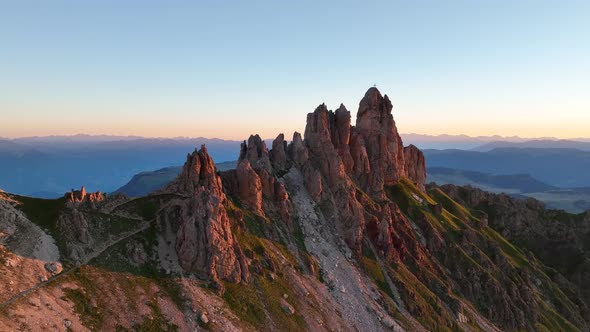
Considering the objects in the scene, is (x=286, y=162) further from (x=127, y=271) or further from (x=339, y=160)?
(x=127, y=271)

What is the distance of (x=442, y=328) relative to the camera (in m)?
107

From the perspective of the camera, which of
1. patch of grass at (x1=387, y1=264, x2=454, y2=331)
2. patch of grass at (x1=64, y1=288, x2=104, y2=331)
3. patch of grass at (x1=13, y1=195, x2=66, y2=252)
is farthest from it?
patch of grass at (x1=387, y1=264, x2=454, y2=331)

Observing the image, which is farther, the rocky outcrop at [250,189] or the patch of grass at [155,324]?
the rocky outcrop at [250,189]

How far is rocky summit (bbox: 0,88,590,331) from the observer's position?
6850 centimetres

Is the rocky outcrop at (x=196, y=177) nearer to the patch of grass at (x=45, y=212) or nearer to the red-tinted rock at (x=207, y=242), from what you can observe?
the red-tinted rock at (x=207, y=242)

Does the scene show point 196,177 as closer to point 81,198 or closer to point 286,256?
point 81,198

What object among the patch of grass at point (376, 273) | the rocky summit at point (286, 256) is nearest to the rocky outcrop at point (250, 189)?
the rocky summit at point (286, 256)

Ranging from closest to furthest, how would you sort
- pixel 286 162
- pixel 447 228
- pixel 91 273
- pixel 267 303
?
pixel 91 273
pixel 267 303
pixel 286 162
pixel 447 228

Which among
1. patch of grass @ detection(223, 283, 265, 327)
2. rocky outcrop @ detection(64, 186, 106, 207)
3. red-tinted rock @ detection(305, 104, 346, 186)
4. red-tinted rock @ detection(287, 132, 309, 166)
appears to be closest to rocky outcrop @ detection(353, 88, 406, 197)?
red-tinted rock @ detection(305, 104, 346, 186)

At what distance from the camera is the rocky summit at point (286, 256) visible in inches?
2697

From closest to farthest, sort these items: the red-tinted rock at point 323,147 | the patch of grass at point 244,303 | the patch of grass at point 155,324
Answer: the patch of grass at point 155,324 < the patch of grass at point 244,303 < the red-tinted rock at point 323,147

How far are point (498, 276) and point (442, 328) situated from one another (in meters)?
50.6

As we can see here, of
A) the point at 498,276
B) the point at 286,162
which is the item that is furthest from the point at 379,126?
the point at 498,276

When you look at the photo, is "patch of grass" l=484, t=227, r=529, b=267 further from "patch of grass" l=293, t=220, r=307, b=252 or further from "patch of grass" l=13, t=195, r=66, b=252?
"patch of grass" l=13, t=195, r=66, b=252
